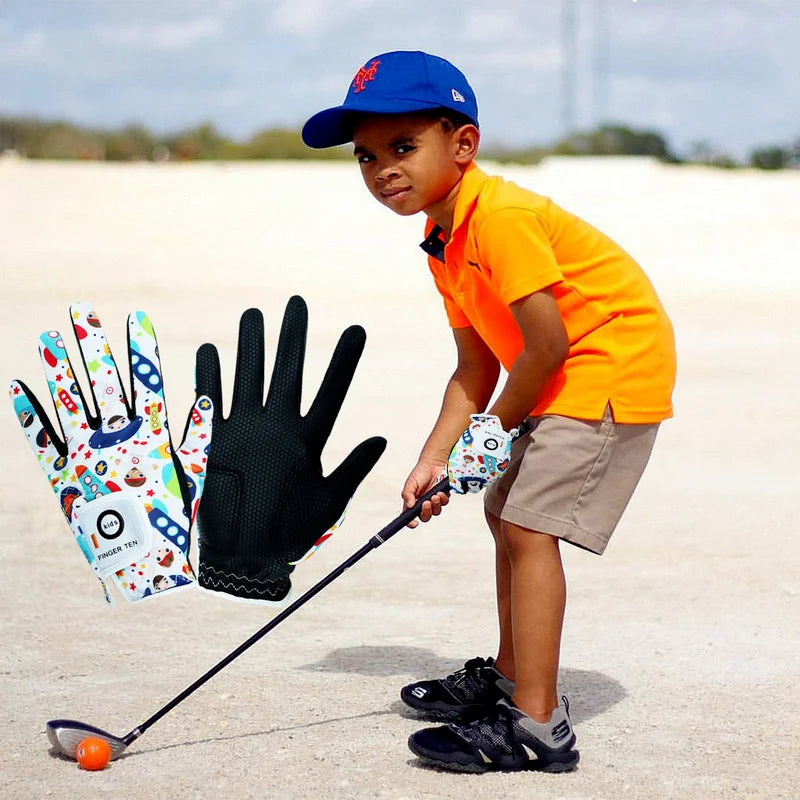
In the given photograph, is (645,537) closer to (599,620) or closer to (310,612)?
(599,620)

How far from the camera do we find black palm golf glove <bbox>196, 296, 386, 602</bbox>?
3.44 metres

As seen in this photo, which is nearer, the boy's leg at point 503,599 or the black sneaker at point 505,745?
the black sneaker at point 505,745

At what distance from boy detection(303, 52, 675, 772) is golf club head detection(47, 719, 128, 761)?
2.05ft

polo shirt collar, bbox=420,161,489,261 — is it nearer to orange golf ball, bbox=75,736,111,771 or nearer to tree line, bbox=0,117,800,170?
orange golf ball, bbox=75,736,111,771

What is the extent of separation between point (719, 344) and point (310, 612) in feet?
27.8

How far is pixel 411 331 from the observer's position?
13.0 metres

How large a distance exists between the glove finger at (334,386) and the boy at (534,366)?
0.31 meters

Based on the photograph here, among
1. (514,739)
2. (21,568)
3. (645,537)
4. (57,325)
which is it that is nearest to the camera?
(514,739)

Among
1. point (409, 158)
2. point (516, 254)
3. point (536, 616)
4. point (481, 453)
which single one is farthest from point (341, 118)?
point (536, 616)

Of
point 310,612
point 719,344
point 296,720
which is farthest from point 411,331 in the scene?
point 296,720

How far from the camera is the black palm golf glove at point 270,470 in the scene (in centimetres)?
344

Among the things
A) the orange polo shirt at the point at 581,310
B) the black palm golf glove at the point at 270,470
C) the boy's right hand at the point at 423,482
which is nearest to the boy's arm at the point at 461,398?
the boy's right hand at the point at 423,482

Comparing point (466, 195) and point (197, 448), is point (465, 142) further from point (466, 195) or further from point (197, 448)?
point (197, 448)

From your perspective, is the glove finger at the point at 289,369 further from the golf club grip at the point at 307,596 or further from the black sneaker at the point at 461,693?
the black sneaker at the point at 461,693
